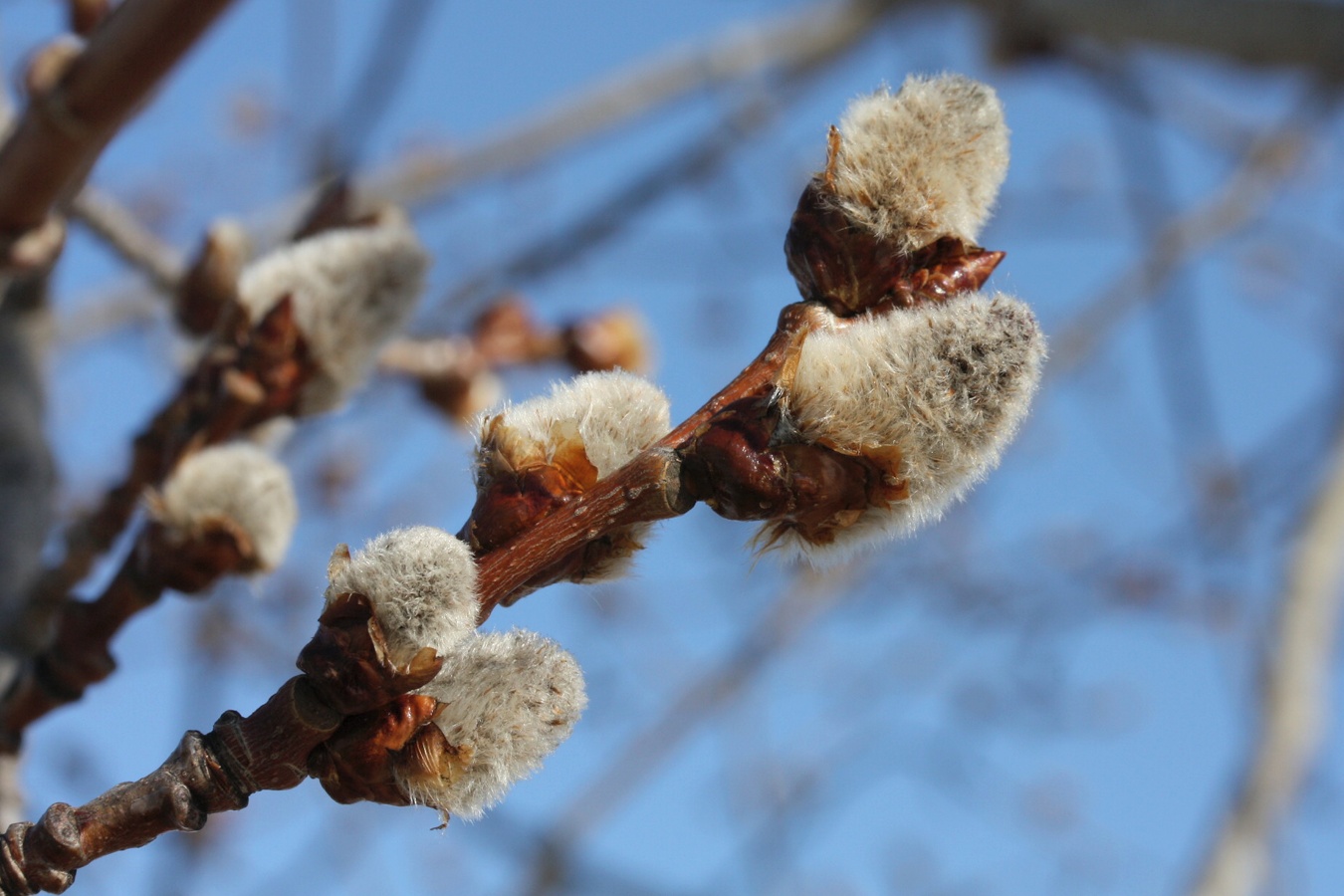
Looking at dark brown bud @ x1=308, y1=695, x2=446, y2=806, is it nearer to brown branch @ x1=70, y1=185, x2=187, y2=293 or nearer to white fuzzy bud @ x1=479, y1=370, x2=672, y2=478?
white fuzzy bud @ x1=479, y1=370, x2=672, y2=478

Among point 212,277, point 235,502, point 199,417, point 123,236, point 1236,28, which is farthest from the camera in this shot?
point 1236,28

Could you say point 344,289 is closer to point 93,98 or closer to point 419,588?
point 93,98

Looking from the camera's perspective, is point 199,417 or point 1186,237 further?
point 1186,237

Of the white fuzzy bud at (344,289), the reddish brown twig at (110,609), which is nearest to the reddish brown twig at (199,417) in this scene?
the white fuzzy bud at (344,289)

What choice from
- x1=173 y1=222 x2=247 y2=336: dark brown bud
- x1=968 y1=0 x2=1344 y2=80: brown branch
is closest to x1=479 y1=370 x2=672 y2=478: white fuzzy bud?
x1=173 y1=222 x2=247 y2=336: dark brown bud

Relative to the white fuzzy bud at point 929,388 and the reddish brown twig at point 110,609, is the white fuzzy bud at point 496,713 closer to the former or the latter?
the white fuzzy bud at point 929,388

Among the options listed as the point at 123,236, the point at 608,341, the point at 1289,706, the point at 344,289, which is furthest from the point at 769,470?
the point at 1289,706

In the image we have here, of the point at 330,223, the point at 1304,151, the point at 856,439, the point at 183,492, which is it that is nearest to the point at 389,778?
the point at 856,439
